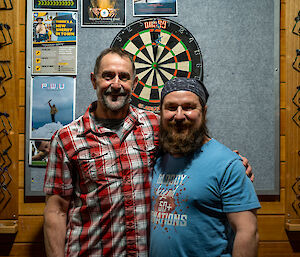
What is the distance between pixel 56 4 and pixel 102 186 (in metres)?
1.28

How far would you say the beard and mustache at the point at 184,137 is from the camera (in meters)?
1.19

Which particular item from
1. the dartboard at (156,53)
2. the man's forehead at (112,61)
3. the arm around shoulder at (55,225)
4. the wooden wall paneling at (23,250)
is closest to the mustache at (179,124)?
the man's forehead at (112,61)

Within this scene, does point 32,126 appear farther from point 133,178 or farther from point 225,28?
point 225,28

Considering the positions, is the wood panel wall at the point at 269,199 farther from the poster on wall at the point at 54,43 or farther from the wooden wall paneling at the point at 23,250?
the poster on wall at the point at 54,43

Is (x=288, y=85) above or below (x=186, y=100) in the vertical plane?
above

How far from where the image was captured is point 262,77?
1743mm

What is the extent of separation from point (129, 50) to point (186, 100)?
0.72 m

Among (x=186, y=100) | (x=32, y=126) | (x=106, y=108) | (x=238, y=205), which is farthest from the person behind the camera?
(x=32, y=126)

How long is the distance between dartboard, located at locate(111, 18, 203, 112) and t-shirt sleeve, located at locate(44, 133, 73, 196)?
64 cm

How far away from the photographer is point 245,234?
3.34 ft

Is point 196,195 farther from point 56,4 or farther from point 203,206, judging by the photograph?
point 56,4

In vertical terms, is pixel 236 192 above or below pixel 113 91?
below

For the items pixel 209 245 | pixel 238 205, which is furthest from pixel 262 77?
pixel 209 245

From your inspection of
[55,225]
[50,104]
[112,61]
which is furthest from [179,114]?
[50,104]
